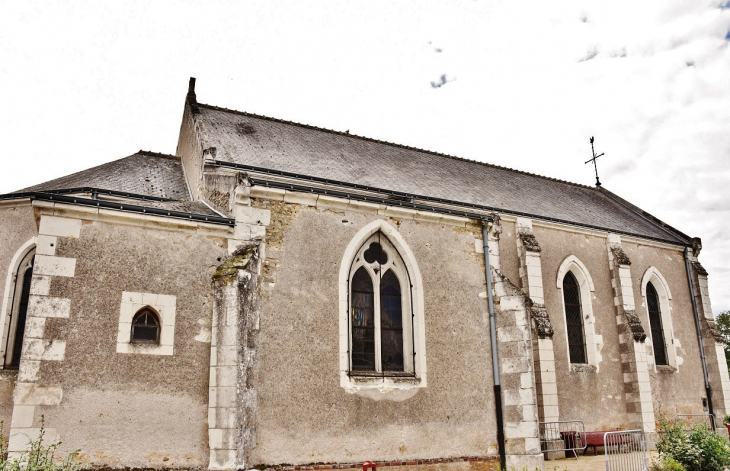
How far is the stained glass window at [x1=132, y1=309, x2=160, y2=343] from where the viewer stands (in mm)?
8773

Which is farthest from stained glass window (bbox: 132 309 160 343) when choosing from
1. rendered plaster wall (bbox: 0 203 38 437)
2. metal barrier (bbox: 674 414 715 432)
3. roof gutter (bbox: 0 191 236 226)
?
metal barrier (bbox: 674 414 715 432)

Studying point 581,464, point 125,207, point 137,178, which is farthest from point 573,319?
point 125,207

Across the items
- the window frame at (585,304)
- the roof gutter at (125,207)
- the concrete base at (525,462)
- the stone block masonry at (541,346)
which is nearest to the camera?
the roof gutter at (125,207)

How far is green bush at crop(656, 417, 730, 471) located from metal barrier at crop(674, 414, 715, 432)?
689cm

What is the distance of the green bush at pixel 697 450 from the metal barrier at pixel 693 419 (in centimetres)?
689

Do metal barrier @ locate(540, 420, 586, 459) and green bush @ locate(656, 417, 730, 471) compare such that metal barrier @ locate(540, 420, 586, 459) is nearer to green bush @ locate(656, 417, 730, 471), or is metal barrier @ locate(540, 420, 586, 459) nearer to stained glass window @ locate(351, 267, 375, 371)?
green bush @ locate(656, 417, 730, 471)

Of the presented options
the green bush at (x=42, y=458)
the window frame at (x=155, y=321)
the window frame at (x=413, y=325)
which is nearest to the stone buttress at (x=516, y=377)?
the window frame at (x=413, y=325)

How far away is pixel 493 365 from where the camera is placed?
11078 millimetres

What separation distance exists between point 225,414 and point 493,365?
5264 mm

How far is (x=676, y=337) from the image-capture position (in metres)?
18.2

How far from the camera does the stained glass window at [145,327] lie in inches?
345

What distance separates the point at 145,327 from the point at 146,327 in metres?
0.01

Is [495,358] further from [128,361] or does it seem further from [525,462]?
[128,361]

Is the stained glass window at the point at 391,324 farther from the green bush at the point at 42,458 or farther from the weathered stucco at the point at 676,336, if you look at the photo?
the weathered stucco at the point at 676,336
